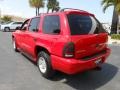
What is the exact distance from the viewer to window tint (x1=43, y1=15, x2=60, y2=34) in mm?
5957

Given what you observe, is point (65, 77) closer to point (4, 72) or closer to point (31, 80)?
point (31, 80)

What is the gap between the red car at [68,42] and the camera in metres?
5.44

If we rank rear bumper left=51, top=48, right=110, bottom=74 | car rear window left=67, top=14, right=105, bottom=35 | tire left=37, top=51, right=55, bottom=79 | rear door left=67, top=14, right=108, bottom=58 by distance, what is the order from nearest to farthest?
rear bumper left=51, top=48, right=110, bottom=74, rear door left=67, top=14, right=108, bottom=58, car rear window left=67, top=14, right=105, bottom=35, tire left=37, top=51, right=55, bottom=79

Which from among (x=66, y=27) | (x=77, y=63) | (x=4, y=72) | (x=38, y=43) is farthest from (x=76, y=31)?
(x=4, y=72)

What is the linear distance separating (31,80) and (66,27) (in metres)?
1.81

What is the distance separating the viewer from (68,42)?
17.6ft

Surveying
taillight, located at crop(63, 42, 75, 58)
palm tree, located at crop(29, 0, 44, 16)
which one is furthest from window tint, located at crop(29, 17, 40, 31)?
palm tree, located at crop(29, 0, 44, 16)

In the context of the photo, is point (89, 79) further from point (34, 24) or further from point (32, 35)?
point (34, 24)

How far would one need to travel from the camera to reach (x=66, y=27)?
5.61 meters

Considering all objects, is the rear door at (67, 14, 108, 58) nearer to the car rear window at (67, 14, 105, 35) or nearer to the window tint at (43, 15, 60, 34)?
the car rear window at (67, 14, 105, 35)

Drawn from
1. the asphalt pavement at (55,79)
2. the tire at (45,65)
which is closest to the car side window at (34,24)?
the tire at (45,65)

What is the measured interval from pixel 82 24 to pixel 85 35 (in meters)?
0.36

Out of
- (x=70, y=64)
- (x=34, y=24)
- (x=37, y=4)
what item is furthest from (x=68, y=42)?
A: (x=37, y=4)

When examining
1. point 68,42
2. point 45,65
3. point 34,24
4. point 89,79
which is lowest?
point 89,79
